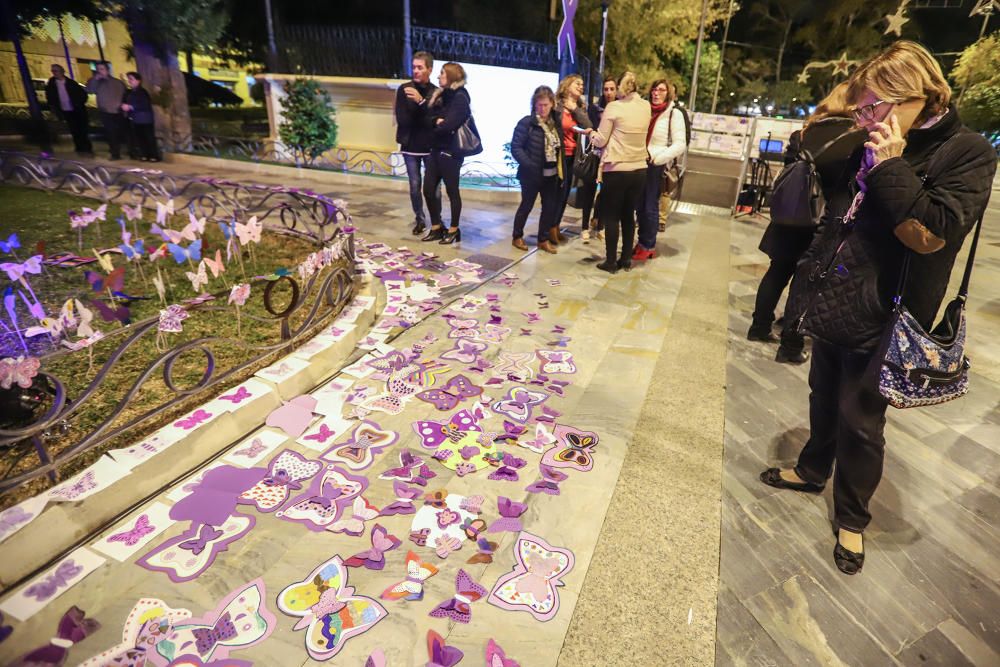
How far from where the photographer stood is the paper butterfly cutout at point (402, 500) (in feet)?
7.73

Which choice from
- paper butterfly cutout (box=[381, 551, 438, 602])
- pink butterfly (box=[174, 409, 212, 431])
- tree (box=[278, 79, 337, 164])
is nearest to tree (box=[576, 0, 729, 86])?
tree (box=[278, 79, 337, 164])

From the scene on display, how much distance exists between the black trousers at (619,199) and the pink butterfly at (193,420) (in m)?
3.99

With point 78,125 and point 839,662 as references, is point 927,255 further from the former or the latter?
point 78,125

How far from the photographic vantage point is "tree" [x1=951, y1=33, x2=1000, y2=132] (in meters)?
16.4

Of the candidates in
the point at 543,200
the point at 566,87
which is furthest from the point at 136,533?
the point at 566,87

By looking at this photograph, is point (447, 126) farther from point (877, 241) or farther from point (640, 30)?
point (640, 30)

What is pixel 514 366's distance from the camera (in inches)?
145

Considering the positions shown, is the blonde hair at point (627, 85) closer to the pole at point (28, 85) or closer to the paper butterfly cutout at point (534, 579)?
the paper butterfly cutout at point (534, 579)

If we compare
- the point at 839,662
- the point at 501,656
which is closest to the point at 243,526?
the point at 501,656

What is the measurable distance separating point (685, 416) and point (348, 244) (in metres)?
2.79

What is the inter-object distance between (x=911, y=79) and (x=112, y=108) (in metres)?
14.1

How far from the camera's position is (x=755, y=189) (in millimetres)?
9594

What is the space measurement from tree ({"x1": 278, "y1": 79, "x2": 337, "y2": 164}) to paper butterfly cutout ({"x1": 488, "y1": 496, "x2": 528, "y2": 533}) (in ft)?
37.0

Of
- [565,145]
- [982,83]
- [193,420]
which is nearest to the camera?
[193,420]
